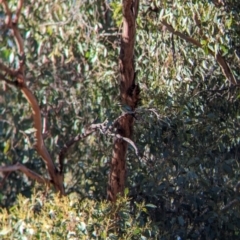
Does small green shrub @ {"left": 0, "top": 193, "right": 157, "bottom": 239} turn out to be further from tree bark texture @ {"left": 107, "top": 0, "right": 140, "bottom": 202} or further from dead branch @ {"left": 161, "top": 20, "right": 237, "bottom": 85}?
dead branch @ {"left": 161, "top": 20, "right": 237, "bottom": 85}

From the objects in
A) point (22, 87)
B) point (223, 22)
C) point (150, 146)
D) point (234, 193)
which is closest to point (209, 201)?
point (234, 193)

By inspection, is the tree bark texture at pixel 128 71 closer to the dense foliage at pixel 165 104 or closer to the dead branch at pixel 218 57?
the dense foliage at pixel 165 104

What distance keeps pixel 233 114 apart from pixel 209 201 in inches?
29.4

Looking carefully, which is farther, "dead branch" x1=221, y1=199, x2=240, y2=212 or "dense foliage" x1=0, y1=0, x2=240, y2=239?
"dead branch" x1=221, y1=199, x2=240, y2=212

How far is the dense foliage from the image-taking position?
18.9 ft

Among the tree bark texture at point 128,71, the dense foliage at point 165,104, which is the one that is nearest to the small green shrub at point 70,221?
the dense foliage at point 165,104

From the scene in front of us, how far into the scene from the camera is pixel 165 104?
5.75 m

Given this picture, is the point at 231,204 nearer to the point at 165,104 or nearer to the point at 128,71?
the point at 165,104

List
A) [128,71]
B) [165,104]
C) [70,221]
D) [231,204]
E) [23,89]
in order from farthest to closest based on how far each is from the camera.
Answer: [231,204], [165,104], [128,71], [23,89], [70,221]

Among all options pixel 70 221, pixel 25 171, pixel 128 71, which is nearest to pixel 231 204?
pixel 128 71

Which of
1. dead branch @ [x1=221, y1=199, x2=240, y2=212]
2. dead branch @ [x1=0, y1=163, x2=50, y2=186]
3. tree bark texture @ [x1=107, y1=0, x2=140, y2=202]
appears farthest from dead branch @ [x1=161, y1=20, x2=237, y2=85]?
dead branch @ [x1=0, y1=163, x2=50, y2=186]

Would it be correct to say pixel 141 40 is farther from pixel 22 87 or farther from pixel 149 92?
pixel 22 87

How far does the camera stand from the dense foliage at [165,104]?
577cm

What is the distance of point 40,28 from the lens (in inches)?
296
